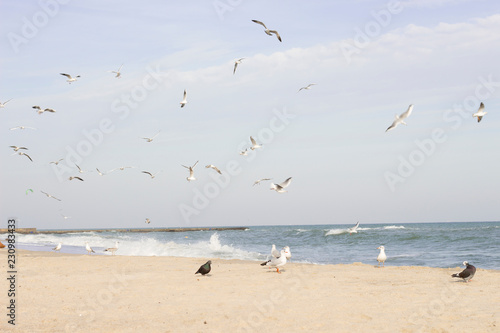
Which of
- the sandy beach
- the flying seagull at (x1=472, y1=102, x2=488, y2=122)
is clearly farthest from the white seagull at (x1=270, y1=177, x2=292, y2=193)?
the flying seagull at (x1=472, y1=102, x2=488, y2=122)

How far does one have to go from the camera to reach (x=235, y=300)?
1108 cm

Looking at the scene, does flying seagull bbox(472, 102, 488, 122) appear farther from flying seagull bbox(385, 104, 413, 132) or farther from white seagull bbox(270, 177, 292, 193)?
white seagull bbox(270, 177, 292, 193)

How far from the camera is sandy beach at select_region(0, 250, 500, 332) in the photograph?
29.0 ft

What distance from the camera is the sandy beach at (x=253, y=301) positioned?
8.84 m

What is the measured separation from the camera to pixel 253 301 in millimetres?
10914

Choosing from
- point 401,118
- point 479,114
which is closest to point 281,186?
point 401,118

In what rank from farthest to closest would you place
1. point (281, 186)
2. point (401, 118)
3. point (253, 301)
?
1. point (281, 186)
2. point (401, 118)
3. point (253, 301)

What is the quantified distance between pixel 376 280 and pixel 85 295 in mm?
7422

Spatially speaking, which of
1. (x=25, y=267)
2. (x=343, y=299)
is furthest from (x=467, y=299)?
(x=25, y=267)

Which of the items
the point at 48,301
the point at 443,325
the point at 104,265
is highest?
the point at 104,265

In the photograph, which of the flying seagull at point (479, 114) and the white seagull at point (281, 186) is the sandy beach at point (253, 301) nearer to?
the white seagull at point (281, 186)

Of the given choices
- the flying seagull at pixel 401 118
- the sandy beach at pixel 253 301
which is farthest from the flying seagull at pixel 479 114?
the sandy beach at pixel 253 301

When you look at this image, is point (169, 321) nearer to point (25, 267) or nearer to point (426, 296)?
point (426, 296)

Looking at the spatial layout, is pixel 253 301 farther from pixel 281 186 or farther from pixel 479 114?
pixel 479 114
